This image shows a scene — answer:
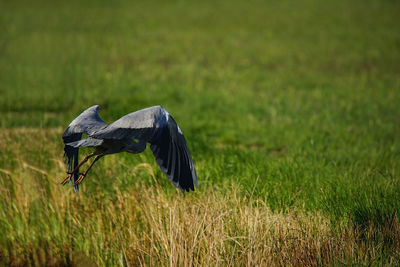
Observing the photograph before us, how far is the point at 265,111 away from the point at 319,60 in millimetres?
8071

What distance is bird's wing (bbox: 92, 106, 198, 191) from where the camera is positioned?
118 inches

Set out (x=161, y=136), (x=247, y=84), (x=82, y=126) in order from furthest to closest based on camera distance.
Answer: (x=247, y=84)
(x=82, y=126)
(x=161, y=136)

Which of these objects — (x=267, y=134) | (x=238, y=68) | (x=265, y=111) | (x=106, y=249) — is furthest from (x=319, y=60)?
(x=106, y=249)

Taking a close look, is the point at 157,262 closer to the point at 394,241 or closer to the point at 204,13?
the point at 394,241

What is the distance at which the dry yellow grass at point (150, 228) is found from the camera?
3896 millimetres

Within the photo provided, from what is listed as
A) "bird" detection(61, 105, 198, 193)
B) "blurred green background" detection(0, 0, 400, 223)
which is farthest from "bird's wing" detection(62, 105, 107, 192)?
"blurred green background" detection(0, 0, 400, 223)

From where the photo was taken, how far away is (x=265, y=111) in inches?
413

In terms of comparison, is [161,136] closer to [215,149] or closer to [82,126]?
[82,126]

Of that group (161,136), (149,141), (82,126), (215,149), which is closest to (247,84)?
(215,149)

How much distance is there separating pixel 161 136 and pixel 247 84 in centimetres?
1082

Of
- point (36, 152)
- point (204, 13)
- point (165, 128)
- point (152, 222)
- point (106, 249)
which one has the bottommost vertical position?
point (106, 249)

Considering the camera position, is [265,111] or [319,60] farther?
[319,60]

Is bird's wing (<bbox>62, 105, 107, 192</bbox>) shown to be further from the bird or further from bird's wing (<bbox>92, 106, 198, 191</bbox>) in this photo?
bird's wing (<bbox>92, 106, 198, 191</bbox>)

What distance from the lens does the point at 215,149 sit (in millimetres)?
6660
